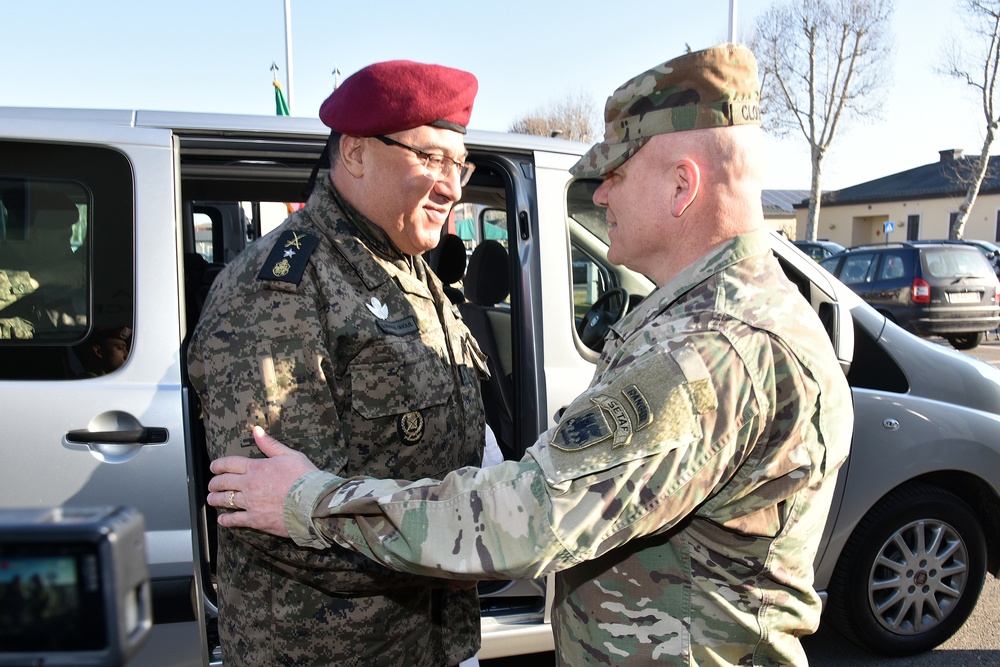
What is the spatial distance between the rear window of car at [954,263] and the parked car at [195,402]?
9390 millimetres

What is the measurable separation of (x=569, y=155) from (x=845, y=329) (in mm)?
1128

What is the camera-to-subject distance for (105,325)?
192cm

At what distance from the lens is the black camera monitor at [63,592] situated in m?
0.45

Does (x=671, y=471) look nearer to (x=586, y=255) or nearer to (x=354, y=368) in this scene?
(x=354, y=368)

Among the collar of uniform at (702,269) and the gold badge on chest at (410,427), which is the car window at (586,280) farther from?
the collar of uniform at (702,269)

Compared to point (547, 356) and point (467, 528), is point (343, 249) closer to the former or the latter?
point (467, 528)

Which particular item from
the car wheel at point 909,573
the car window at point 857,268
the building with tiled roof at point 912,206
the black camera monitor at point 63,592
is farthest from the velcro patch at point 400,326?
the building with tiled roof at point 912,206

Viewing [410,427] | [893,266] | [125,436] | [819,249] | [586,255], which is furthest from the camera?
[819,249]

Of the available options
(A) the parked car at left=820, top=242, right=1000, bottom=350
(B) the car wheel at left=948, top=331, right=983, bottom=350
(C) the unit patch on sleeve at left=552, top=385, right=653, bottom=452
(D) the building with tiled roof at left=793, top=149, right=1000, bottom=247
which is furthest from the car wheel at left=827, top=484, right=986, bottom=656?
(D) the building with tiled roof at left=793, top=149, right=1000, bottom=247

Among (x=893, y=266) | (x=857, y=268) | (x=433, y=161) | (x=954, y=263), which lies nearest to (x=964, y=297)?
(x=954, y=263)

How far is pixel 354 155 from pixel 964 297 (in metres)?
11.9

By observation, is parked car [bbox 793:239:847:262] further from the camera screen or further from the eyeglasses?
the camera screen

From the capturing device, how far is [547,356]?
2.33m

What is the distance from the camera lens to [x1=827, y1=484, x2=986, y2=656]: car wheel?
2.72 metres
